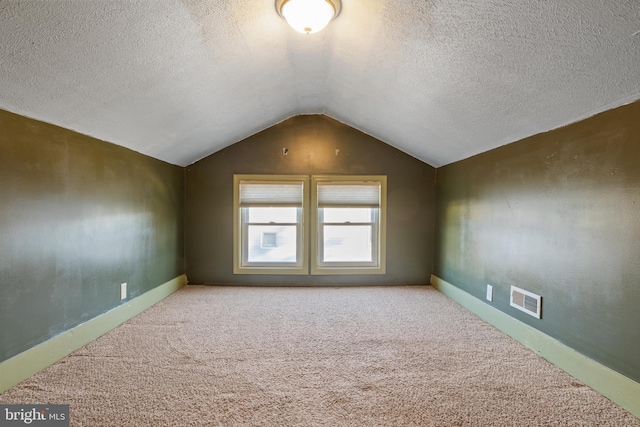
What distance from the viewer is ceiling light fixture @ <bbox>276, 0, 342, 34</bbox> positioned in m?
1.76

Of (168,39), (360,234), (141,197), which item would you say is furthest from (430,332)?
(141,197)

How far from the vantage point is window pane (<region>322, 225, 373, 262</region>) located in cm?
451

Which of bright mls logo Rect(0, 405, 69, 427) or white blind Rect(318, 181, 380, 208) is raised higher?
white blind Rect(318, 181, 380, 208)

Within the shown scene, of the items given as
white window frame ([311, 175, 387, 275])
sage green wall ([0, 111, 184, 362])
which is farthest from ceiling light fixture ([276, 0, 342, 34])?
white window frame ([311, 175, 387, 275])

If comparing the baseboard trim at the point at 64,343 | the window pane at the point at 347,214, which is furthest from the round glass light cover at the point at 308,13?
the window pane at the point at 347,214

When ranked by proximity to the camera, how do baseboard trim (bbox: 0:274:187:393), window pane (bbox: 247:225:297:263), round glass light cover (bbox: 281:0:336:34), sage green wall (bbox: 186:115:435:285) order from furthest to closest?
window pane (bbox: 247:225:297:263) → sage green wall (bbox: 186:115:435:285) → baseboard trim (bbox: 0:274:187:393) → round glass light cover (bbox: 281:0:336:34)

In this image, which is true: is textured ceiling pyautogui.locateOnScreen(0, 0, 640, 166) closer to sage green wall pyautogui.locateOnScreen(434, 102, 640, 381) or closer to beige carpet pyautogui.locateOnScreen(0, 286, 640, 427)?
sage green wall pyautogui.locateOnScreen(434, 102, 640, 381)

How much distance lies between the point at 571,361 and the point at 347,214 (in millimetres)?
2909

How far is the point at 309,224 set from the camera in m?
4.42

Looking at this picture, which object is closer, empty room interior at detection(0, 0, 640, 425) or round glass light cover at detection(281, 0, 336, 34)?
empty room interior at detection(0, 0, 640, 425)

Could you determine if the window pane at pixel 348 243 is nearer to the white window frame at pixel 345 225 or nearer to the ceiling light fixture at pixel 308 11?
the white window frame at pixel 345 225

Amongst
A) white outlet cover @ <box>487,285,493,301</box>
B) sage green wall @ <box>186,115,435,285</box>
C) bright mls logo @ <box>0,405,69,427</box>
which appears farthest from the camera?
sage green wall @ <box>186,115,435,285</box>

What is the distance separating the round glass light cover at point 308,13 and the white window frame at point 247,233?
2.58 m

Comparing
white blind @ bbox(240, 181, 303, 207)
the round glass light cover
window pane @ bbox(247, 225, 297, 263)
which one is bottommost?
window pane @ bbox(247, 225, 297, 263)
